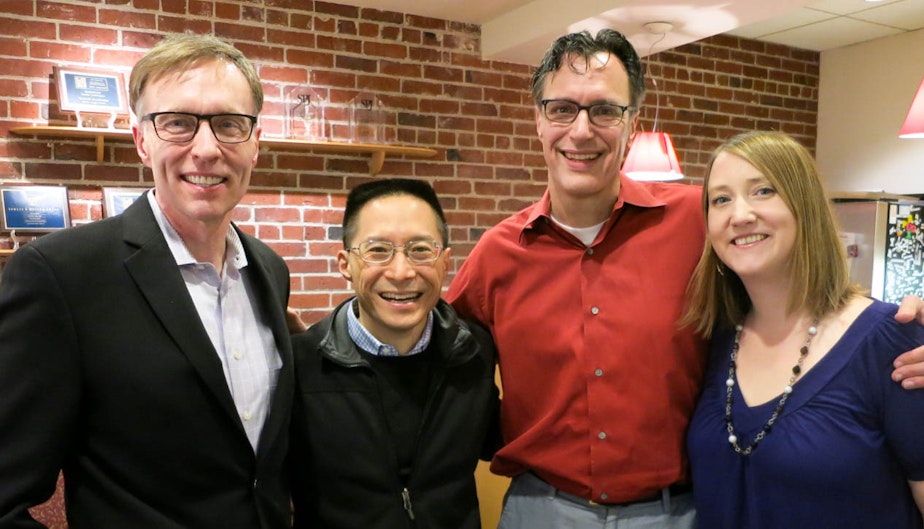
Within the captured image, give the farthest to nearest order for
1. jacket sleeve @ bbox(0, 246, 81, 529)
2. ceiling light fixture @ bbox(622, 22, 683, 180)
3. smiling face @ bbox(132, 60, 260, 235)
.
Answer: ceiling light fixture @ bbox(622, 22, 683, 180) < smiling face @ bbox(132, 60, 260, 235) < jacket sleeve @ bbox(0, 246, 81, 529)

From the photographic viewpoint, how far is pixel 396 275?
59.4 inches

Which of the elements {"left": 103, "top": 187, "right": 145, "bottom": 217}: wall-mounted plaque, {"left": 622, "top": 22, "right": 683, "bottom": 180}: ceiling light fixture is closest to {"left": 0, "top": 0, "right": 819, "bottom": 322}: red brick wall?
{"left": 103, "top": 187, "right": 145, "bottom": 217}: wall-mounted plaque

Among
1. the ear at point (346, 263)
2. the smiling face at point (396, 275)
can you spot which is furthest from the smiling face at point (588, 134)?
the ear at point (346, 263)

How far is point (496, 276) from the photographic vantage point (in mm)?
1773

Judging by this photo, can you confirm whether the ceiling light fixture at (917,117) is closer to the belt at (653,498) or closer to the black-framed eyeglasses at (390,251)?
the belt at (653,498)

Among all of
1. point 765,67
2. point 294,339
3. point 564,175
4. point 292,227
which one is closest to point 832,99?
point 765,67

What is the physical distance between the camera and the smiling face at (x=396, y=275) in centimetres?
152

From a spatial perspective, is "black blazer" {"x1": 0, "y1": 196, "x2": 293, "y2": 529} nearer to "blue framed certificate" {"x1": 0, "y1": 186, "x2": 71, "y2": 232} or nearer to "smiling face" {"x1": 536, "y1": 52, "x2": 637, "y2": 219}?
"smiling face" {"x1": 536, "y1": 52, "x2": 637, "y2": 219}

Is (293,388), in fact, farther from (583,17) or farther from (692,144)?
(692,144)

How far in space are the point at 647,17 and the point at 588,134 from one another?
7.25 feet

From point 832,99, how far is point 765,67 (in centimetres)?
63

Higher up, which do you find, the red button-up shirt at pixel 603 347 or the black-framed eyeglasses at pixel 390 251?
the black-framed eyeglasses at pixel 390 251

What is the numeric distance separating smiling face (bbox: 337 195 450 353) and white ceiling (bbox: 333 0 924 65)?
7.32ft

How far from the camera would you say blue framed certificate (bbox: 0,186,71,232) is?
3.11m
